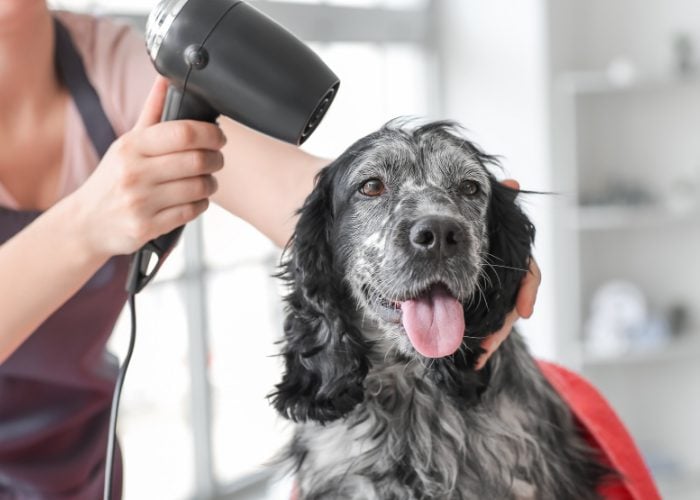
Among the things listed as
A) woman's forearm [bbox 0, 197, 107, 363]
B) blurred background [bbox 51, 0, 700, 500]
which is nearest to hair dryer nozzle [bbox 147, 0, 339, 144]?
woman's forearm [bbox 0, 197, 107, 363]

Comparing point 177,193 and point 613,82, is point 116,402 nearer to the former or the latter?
point 177,193

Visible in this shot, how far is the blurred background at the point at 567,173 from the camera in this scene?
11.7 feet

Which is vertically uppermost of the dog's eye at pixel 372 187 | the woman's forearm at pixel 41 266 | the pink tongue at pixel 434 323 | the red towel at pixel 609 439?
the dog's eye at pixel 372 187

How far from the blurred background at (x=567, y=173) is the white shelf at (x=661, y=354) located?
0.4 inches

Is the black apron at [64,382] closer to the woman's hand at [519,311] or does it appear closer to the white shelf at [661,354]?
the woman's hand at [519,311]

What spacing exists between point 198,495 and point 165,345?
634 millimetres

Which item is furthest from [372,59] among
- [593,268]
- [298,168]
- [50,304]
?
[50,304]

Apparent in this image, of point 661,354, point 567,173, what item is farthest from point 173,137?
point 661,354

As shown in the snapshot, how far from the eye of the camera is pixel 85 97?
4.25 feet

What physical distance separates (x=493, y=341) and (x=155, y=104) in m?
0.51

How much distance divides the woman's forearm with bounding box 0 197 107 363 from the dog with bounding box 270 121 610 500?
31 centimetres

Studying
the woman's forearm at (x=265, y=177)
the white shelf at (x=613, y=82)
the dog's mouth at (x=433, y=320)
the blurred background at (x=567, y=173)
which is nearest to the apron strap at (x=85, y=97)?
the woman's forearm at (x=265, y=177)

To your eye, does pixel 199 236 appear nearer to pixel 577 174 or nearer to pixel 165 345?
pixel 165 345

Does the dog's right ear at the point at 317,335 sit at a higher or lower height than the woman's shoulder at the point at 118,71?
lower
